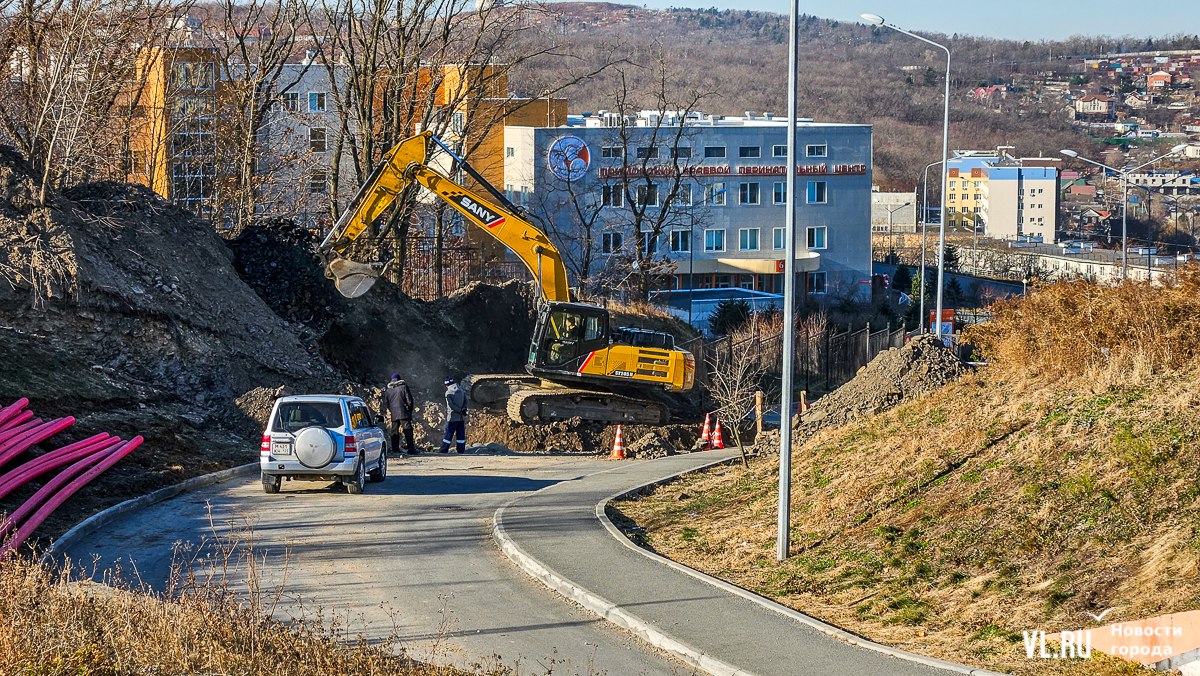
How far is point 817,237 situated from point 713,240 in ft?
20.6

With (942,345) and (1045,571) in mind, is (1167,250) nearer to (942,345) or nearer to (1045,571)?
(942,345)

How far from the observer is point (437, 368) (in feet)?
114

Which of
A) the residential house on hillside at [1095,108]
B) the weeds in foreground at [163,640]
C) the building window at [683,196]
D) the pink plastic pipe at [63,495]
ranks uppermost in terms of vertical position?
the residential house on hillside at [1095,108]

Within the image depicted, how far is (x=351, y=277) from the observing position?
1102 inches

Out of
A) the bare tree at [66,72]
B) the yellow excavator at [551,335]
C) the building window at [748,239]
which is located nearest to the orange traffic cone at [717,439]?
the yellow excavator at [551,335]

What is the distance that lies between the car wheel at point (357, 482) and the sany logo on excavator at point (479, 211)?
10982mm

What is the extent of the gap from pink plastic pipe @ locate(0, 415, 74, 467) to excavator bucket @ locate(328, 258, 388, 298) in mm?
8487

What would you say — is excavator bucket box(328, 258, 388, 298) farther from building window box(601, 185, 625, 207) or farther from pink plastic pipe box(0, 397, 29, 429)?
building window box(601, 185, 625, 207)

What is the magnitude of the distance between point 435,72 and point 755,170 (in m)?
32.9

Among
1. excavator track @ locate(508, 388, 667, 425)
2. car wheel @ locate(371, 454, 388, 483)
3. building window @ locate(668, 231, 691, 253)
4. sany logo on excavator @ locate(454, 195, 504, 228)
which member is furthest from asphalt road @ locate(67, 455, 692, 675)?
building window @ locate(668, 231, 691, 253)

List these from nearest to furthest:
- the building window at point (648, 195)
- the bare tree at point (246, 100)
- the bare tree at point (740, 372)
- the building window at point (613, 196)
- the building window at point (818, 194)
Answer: the bare tree at point (740, 372), the bare tree at point (246, 100), the building window at point (648, 195), the building window at point (613, 196), the building window at point (818, 194)

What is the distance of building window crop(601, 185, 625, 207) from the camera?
6780cm

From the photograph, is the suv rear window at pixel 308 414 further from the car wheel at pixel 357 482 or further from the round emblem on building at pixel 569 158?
the round emblem on building at pixel 569 158

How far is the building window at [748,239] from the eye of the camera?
74.3 m
